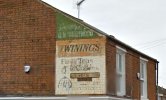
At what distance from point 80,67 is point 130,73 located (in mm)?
4018

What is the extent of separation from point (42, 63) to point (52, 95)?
1404 mm

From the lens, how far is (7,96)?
70.0 feet

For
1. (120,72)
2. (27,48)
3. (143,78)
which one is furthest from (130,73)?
(27,48)

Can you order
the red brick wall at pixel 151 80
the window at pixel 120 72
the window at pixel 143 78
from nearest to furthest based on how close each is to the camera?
→ the window at pixel 120 72 < the window at pixel 143 78 < the red brick wall at pixel 151 80

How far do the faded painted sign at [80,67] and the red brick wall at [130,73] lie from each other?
382 mm

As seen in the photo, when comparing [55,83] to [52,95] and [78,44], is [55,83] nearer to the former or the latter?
[52,95]

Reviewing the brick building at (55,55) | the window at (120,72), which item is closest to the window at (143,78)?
the brick building at (55,55)

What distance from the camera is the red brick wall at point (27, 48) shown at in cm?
2098

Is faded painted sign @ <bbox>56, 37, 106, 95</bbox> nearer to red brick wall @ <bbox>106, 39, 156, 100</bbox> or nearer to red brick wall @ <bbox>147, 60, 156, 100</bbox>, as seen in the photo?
red brick wall @ <bbox>106, 39, 156, 100</bbox>

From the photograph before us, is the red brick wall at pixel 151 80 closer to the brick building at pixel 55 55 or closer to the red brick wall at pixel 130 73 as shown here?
the red brick wall at pixel 130 73

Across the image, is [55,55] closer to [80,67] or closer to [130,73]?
[80,67]

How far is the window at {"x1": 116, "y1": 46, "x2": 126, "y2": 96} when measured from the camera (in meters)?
21.9

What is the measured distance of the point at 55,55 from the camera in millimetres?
20828

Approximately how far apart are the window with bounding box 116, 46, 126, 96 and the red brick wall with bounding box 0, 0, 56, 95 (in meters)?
2.84
